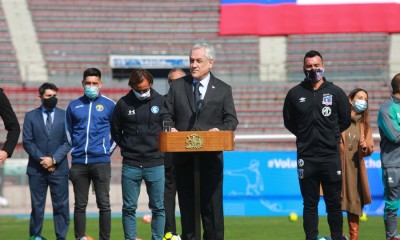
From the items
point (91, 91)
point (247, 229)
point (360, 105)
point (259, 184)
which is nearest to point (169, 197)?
point (91, 91)

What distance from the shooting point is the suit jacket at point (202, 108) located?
6668 millimetres

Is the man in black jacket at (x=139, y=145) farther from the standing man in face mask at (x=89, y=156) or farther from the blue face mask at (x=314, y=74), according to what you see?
the blue face mask at (x=314, y=74)

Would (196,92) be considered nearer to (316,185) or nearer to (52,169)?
(316,185)

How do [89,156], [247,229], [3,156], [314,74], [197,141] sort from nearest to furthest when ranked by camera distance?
[197,141]
[3,156]
[314,74]
[89,156]
[247,229]

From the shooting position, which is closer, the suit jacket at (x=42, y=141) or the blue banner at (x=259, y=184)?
the suit jacket at (x=42, y=141)

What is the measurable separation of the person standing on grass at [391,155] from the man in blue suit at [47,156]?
11.4ft

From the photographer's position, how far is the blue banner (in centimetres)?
1412

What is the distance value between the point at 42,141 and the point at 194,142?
12.4ft

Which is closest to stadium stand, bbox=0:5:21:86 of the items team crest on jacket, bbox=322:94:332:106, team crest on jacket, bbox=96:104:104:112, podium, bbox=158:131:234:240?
team crest on jacket, bbox=96:104:104:112

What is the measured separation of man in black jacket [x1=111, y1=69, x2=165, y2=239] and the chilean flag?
57.8 feet

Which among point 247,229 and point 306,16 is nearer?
point 247,229

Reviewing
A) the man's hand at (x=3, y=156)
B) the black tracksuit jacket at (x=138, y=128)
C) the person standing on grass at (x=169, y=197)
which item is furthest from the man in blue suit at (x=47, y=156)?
the man's hand at (x=3, y=156)

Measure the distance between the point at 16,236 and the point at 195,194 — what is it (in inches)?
195

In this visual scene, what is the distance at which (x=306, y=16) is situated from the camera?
2655cm
